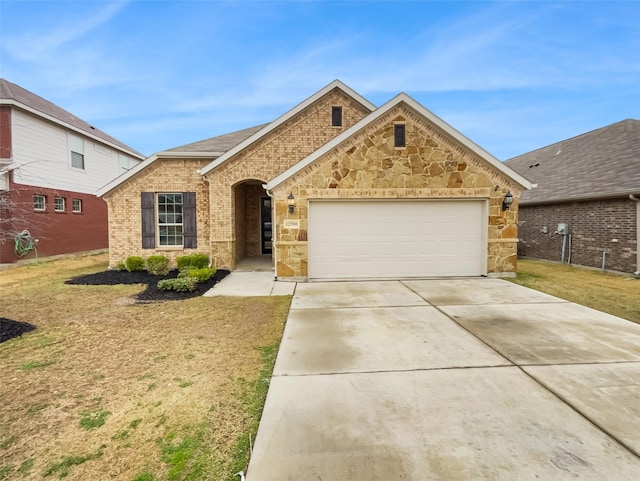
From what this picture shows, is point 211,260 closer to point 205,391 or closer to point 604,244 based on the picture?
point 205,391

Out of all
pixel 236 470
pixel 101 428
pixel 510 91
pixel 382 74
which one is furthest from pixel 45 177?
pixel 510 91

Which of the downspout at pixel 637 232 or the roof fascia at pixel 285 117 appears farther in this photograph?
the roof fascia at pixel 285 117

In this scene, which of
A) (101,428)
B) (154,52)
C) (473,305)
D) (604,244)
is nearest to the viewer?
(101,428)

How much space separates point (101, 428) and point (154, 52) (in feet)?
57.2

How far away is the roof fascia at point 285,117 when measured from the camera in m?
11.2

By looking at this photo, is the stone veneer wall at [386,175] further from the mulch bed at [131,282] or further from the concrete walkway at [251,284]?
the mulch bed at [131,282]

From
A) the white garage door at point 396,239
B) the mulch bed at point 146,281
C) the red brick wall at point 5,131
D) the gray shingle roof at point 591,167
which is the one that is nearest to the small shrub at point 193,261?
the mulch bed at point 146,281

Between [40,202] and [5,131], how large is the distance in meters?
2.94

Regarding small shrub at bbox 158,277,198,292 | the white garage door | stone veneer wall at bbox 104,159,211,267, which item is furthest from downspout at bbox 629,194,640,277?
stone veneer wall at bbox 104,159,211,267

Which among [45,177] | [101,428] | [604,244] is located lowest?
[101,428]

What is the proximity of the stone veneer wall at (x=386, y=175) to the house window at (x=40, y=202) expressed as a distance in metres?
11.6

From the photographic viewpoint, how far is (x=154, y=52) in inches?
599

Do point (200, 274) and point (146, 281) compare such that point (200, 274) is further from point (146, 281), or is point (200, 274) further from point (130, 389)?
point (130, 389)

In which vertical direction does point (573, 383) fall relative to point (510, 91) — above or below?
below
